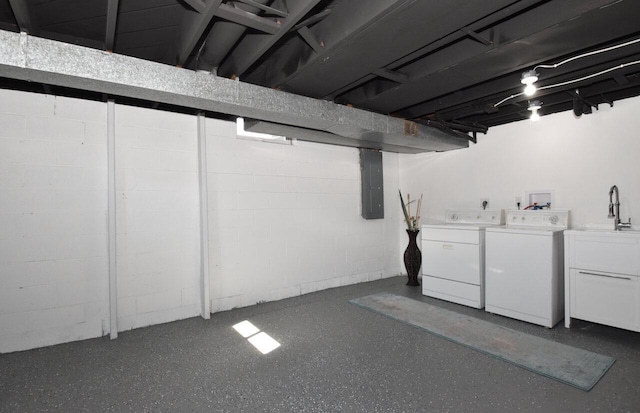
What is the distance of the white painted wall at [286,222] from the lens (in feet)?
11.8

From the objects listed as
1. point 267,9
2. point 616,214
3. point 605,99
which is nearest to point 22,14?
point 267,9

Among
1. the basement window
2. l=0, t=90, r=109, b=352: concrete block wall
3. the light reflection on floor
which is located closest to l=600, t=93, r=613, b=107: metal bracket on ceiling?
the basement window

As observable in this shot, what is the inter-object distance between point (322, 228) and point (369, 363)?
2217mm

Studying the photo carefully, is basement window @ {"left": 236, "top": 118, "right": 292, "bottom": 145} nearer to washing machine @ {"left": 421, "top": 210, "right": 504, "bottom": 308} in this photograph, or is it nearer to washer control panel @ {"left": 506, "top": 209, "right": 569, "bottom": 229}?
washing machine @ {"left": 421, "top": 210, "right": 504, "bottom": 308}

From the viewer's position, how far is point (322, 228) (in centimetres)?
439

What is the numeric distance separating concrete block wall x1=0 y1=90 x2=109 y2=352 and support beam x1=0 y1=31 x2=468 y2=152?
31.8 inches

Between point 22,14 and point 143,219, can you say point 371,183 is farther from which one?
point 22,14

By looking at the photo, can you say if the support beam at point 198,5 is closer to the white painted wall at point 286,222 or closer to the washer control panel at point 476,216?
the white painted wall at point 286,222

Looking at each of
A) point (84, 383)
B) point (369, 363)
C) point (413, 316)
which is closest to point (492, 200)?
point (413, 316)

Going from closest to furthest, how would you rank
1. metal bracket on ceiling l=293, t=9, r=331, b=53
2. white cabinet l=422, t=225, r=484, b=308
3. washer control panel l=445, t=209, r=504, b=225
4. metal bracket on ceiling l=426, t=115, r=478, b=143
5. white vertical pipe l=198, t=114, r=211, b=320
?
metal bracket on ceiling l=293, t=9, r=331, b=53, white vertical pipe l=198, t=114, r=211, b=320, white cabinet l=422, t=225, r=484, b=308, metal bracket on ceiling l=426, t=115, r=478, b=143, washer control panel l=445, t=209, r=504, b=225

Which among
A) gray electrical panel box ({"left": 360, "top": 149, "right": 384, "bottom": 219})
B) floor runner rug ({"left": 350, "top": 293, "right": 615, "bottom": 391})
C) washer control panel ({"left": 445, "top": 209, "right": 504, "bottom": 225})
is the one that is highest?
gray electrical panel box ({"left": 360, "top": 149, "right": 384, "bottom": 219})

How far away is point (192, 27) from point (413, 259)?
3829mm

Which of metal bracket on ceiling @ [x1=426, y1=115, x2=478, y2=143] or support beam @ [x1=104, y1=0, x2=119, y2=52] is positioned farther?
metal bracket on ceiling @ [x1=426, y1=115, x2=478, y2=143]

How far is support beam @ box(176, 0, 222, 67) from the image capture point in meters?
1.78
